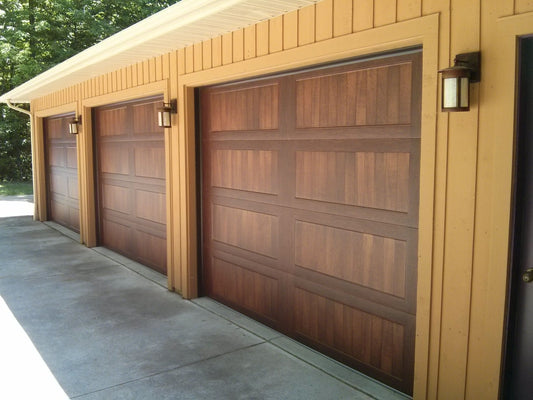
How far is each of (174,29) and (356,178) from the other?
204 cm

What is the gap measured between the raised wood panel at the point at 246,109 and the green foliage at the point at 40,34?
13601mm

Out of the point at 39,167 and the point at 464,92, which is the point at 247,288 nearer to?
the point at 464,92

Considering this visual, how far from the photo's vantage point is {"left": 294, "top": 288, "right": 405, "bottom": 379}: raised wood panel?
10.3 feet

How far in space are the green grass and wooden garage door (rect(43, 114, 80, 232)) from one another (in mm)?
6040

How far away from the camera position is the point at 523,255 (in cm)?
239

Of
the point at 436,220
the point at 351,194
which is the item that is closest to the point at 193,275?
the point at 351,194

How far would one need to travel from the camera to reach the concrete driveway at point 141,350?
312 centimetres

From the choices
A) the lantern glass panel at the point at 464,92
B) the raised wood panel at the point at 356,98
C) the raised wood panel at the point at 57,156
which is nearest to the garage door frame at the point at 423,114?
the raised wood panel at the point at 356,98

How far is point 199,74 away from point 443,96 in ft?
9.13

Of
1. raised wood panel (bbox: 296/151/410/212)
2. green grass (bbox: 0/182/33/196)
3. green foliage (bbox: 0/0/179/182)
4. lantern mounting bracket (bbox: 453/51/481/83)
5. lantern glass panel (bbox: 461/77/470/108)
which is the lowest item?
green grass (bbox: 0/182/33/196)

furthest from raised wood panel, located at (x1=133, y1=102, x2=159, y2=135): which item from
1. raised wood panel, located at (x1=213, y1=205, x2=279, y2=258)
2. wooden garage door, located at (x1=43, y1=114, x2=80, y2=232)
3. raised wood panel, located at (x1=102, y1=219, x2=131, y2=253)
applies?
wooden garage door, located at (x1=43, y1=114, x2=80, y2=232)

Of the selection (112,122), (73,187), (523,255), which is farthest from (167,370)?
(73,187)

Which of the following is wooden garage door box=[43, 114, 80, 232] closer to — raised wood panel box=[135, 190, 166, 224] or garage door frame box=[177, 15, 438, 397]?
raised wood panel box=[135, 190, 166, 224]

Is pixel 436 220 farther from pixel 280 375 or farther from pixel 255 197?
pixel 255 197
